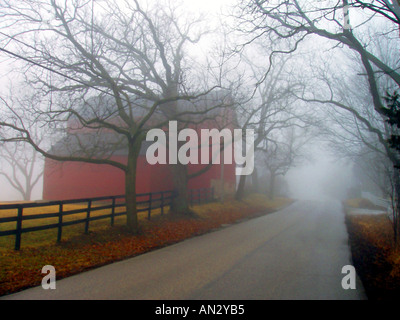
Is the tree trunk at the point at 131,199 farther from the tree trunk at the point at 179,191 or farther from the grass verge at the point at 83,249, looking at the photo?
the tree trunk at the point at 179,191

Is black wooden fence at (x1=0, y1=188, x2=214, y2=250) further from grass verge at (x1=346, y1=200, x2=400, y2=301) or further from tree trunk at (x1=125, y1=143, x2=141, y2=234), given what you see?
grass verge at (x1=346, y1=200, x2=400, y2=301)

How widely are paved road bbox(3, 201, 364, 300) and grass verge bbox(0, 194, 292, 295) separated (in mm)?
423

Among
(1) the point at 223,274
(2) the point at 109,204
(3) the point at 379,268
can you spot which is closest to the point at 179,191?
(2) the point at 109,204

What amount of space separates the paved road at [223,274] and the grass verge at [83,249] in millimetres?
423

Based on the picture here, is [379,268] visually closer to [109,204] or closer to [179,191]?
[179,191]

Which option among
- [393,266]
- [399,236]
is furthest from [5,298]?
[399,236]

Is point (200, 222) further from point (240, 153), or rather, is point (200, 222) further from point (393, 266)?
point (240, 153)

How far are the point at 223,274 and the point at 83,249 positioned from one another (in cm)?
430

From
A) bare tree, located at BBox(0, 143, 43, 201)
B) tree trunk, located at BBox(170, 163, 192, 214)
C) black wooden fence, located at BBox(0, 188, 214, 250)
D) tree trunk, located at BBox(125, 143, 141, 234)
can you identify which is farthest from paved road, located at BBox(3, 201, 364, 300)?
bare tree, located at BBox(0, 143, 43, 201)

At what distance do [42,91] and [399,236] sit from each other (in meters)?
11.8

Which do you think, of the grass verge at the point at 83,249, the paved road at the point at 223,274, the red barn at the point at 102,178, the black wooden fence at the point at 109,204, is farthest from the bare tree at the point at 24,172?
the paved road at the point at 223,274

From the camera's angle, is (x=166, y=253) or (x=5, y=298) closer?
(x=5, y=298)

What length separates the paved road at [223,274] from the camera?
5.75 meters

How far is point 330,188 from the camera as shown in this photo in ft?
279
